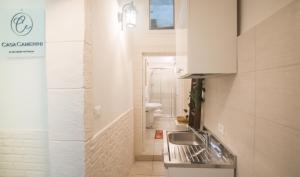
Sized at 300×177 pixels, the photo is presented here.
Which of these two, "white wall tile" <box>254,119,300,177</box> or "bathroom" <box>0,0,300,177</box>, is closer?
"white wall tile" <box>254,119,300,177</box>

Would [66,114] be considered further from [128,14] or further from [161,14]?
[161,14]

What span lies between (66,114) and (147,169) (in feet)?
7.79

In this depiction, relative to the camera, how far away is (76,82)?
3.98 ft

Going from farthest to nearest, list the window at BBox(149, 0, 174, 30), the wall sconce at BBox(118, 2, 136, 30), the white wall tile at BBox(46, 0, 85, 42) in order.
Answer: the window at BBox(149, 0, 174, 30) → the wall sconce at BBox(118, 2, 136, 30) → the white wall tile at BBox(46, 0, 85, 42)

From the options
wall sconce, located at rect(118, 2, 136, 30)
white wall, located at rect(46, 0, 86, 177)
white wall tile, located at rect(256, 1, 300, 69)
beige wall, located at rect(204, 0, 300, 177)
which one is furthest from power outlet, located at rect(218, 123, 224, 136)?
wall sconce, located at rect(118, 2, 136, 30)

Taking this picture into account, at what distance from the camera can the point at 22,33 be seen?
1.34 metres

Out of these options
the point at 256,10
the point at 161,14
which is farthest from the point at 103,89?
the point at 161,14

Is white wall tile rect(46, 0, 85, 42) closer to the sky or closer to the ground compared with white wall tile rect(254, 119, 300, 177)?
closer to the sky

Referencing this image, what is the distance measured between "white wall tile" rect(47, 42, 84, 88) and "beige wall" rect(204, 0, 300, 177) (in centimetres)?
103

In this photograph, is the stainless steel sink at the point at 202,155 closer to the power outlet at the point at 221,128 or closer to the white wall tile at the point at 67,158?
the power outlet at the point at 221,128

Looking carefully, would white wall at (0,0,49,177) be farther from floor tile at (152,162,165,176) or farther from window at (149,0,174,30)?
window at (149,0,174,30)

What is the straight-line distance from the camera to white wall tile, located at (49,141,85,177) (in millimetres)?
1231

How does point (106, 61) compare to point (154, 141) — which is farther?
point (154, 141)

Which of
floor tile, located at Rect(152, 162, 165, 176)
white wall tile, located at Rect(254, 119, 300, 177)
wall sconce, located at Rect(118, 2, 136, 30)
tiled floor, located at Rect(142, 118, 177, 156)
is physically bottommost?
floor tile, located at Rect(152, 162, 165, 176)
